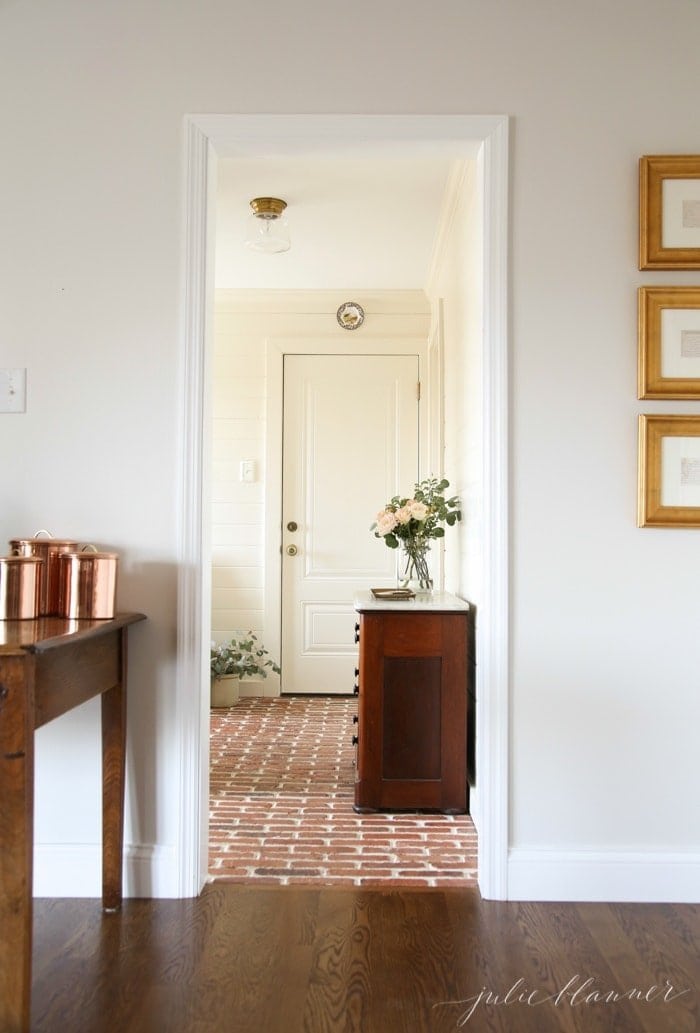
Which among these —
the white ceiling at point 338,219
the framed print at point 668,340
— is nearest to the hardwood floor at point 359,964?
the framed print at point 668,340

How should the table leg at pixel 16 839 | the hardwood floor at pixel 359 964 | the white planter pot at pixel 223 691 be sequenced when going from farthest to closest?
1. the white planter pot at pixel 223 691
2. the hardwood floor at pixel 359 964
3. the table leg at pixel 16 839

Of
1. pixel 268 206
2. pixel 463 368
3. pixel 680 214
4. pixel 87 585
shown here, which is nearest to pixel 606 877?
pixel 87 585

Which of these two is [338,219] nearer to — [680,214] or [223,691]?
[680,214]

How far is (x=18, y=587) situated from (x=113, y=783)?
59 cm

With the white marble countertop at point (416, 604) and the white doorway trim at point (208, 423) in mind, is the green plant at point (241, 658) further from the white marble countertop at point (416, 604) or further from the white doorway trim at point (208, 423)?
the white doorway trim at point (208, 423)

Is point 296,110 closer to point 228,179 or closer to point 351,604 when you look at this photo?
point 228,179

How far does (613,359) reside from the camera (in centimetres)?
235

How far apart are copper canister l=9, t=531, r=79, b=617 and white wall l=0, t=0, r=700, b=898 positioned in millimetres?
176

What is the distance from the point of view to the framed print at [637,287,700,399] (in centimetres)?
232

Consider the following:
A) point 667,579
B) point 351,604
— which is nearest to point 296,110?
point 667,579

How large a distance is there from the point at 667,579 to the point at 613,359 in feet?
2.13

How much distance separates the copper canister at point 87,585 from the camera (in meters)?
2.09

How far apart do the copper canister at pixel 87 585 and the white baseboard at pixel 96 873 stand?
0.72 metres
